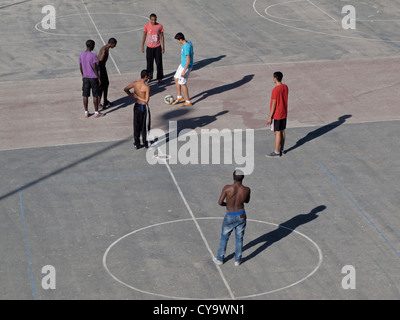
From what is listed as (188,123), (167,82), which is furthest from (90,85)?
(167,82)

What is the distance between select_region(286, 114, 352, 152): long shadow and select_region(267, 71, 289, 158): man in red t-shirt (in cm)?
55

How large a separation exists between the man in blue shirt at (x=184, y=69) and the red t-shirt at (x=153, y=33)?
204 centimetres

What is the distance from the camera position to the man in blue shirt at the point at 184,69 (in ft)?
71.6

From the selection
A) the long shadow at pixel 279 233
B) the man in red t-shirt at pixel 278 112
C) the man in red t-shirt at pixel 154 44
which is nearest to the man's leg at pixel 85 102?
the man in red t-shirt at pixel 154 44

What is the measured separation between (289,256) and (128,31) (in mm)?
17264

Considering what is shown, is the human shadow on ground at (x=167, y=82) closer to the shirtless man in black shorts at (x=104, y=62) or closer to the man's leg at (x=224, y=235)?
the shirtless man in black shorts at (x=104, y=62)

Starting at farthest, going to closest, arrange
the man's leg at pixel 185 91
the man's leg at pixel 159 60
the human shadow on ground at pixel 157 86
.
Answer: the man's leg at pixel 159 60, the human shadow on ground at pixel 157 86, the man's leg at pixel 185 91

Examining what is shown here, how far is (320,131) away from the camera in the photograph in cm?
2044

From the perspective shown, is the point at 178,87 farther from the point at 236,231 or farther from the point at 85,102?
the point at 236,231

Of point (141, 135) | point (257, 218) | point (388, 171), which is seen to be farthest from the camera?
point (141, 135)
